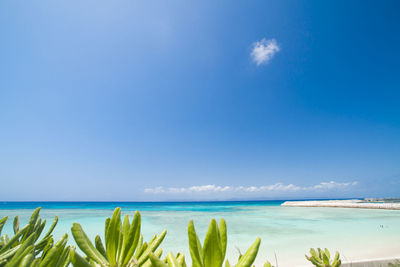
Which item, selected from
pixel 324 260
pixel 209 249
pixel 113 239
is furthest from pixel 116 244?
pixel 324 260

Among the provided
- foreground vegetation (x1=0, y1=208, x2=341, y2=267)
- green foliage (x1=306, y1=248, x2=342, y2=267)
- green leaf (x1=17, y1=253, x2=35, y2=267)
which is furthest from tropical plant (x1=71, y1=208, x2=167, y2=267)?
green foliage (x1=306, y1=248, x2=342, y2=267)

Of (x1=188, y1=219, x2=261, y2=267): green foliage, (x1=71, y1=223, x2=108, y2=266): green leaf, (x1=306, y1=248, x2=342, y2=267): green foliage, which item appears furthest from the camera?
(x1=306, y1=248, x2=342, y2=267): green foliage

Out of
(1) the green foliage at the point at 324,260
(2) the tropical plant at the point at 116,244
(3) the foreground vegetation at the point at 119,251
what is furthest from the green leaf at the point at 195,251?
(1) the green foliage at the point at 324,260

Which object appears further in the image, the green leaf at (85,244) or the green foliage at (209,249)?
the green leaf at (85,244)

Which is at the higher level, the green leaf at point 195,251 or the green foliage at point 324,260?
the green leaf at point 195,251

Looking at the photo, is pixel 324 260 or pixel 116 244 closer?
pixel 116 244

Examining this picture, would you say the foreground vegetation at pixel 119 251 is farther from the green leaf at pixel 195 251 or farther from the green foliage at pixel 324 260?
the green foliage at pixel 324 260

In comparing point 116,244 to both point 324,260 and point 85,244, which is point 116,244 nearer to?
point 85,244

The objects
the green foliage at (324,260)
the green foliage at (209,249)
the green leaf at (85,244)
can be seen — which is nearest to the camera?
the green foliage at (209,249)

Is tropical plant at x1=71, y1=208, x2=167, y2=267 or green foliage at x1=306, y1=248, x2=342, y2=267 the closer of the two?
tropical plant at x1=71, y1=208, x2=167, y2=267

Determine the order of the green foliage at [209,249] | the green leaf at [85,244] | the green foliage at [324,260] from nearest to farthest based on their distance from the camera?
the green foliage at [209,249]
the green leaf at [85,244]
the green foliage at [324,260]

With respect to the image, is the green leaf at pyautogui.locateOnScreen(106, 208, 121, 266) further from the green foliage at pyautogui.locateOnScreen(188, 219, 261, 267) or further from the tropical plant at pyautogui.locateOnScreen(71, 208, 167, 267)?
the green foliage at pyautogui.locateOnScreen(188, 219, 261, 267)

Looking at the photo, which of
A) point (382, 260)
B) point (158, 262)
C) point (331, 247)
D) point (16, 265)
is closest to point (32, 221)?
point (16, 265)

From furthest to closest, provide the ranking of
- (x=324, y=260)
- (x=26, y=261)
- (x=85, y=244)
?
1. (x=324, y=260)
2. (x=85, y=244)
3. (x=26, y=261)
